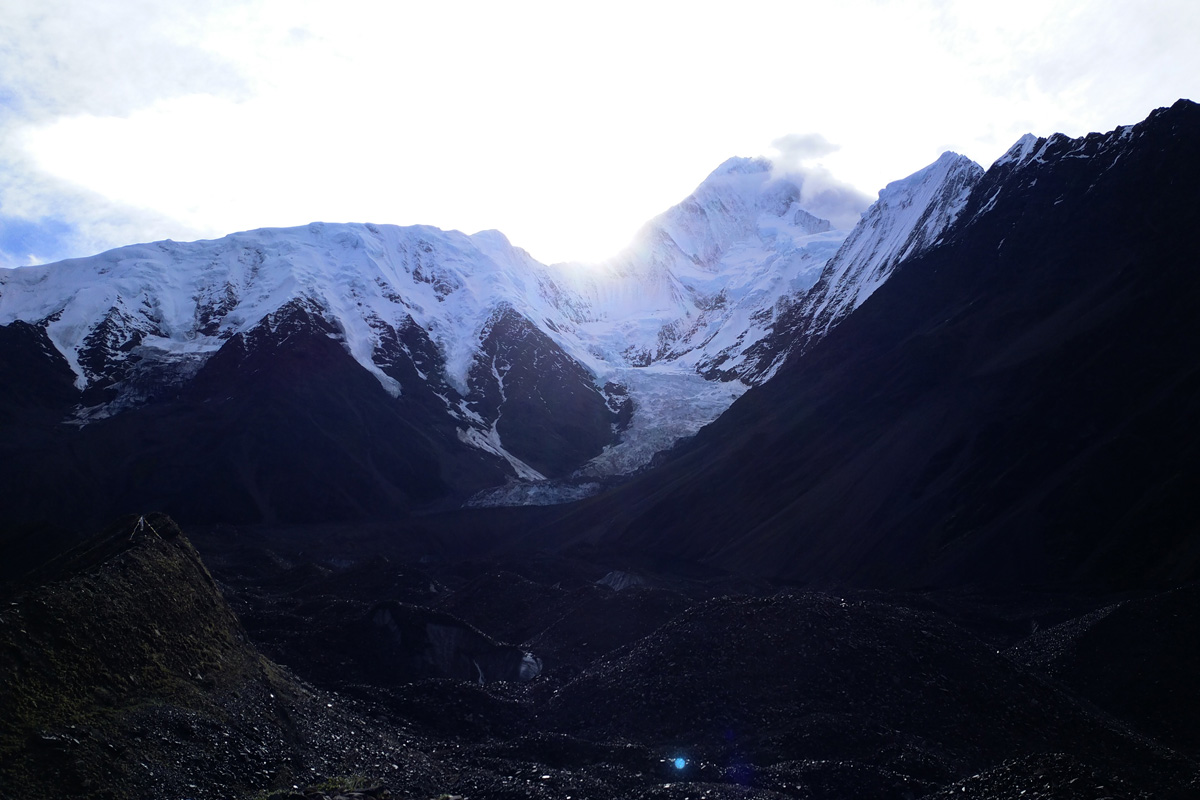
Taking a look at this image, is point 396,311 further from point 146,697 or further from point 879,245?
point 146,697

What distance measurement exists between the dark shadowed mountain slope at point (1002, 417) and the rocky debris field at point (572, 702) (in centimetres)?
1384

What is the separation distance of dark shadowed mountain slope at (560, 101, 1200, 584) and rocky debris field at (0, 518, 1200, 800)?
45.4 feet

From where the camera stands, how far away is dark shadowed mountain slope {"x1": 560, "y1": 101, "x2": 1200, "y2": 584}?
53.7m

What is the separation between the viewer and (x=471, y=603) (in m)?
54.7

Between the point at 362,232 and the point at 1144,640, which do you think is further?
the point at 362,232

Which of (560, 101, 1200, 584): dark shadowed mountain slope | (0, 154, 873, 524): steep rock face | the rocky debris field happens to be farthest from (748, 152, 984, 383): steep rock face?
the rocky debris field

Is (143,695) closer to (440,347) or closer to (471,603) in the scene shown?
(471,603)

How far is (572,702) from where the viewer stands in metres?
32.7

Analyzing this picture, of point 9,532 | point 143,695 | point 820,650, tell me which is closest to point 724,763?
point 820,650

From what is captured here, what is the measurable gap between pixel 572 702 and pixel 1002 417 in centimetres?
4442

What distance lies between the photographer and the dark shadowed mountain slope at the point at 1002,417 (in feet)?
176

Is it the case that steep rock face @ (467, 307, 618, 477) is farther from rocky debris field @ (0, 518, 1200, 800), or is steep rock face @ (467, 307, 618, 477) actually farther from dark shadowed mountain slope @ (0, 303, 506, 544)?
rocky debris field @ (0, 518, 1200, 800)

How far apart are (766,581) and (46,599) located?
47.1 m

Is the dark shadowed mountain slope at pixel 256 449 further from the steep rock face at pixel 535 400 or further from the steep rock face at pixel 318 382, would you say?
the steep rock face at pixel 535 400
